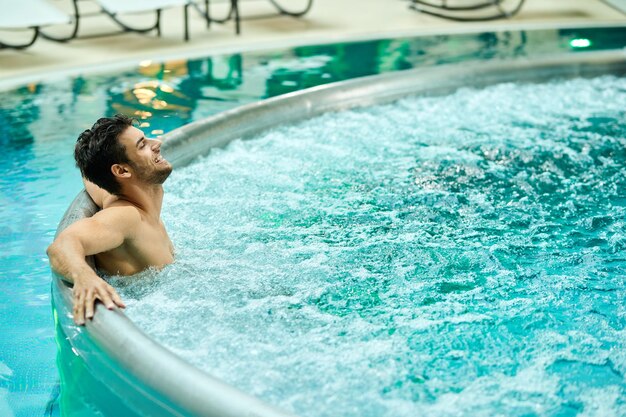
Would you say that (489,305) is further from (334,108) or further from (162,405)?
(334,108)

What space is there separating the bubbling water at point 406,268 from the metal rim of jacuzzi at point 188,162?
0.42 ft

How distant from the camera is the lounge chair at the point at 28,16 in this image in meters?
6.13

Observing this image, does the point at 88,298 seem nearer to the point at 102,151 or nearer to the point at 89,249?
the point at 89,249

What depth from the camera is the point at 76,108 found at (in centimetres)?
541

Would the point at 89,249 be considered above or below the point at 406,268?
above

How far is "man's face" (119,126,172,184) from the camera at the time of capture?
2785 millimetres

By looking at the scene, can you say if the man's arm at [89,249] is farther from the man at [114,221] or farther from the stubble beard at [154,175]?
the stubble beard at [154,175]

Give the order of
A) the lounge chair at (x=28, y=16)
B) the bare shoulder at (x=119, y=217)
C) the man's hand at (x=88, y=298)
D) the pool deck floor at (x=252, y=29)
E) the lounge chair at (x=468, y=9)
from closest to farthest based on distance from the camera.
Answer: the man's hand at (x=88, y=298), the bare shoulder at (x=119, y=217), the lounge chair at (x=28, y=16), the pool deck floor at (x=252, y=29), the lounge chair at (x=468, y=9)

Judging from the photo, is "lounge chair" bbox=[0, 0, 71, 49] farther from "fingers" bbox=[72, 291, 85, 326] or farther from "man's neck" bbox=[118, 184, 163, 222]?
"fingers" bbox=[72, 291, 85, 326]

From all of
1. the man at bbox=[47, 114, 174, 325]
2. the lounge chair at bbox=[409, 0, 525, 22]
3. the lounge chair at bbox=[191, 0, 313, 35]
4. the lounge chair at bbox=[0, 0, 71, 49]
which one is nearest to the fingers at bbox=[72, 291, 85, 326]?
the man at bbox=[47, 114, 174, 325]

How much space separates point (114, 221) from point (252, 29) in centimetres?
508

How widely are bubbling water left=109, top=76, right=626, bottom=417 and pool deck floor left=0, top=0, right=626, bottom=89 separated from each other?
7.14 ft

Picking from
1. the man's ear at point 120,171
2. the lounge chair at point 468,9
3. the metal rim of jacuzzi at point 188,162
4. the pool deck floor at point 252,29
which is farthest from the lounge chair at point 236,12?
the man's ear at point 120,171

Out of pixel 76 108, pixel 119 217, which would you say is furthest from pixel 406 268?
pixel 76 108
